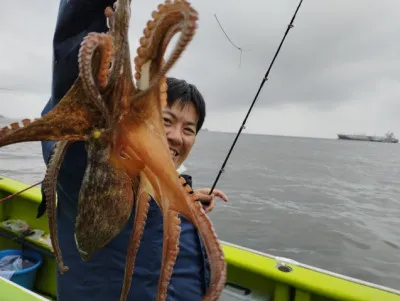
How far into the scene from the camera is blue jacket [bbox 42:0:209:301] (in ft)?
4.62

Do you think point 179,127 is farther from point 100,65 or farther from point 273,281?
point 273,281

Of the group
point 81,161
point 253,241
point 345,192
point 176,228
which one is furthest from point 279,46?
point 345,192

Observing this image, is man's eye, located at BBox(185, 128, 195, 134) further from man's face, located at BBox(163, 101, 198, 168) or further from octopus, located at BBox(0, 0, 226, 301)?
octopus, located at BBox(0, 0, 226, 301)

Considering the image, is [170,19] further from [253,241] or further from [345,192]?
[345,192]

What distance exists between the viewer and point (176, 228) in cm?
113

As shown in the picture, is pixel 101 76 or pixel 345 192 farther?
pixel 345 192

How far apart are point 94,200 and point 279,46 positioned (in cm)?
254

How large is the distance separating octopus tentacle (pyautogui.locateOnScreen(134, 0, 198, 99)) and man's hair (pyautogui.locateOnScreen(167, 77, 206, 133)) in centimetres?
125

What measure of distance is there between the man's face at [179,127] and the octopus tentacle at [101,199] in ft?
3.30

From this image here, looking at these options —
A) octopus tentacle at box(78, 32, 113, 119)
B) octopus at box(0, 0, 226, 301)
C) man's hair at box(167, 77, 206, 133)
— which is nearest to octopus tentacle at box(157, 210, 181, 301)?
octopus at box(0, 0, 226, 301)

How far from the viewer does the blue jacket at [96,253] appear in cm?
141

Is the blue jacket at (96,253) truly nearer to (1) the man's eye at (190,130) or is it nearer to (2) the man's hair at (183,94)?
(1) the man's eye at (190,130)

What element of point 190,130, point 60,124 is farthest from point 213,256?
point 190,130

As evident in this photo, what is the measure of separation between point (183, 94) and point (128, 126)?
4.27 ft
